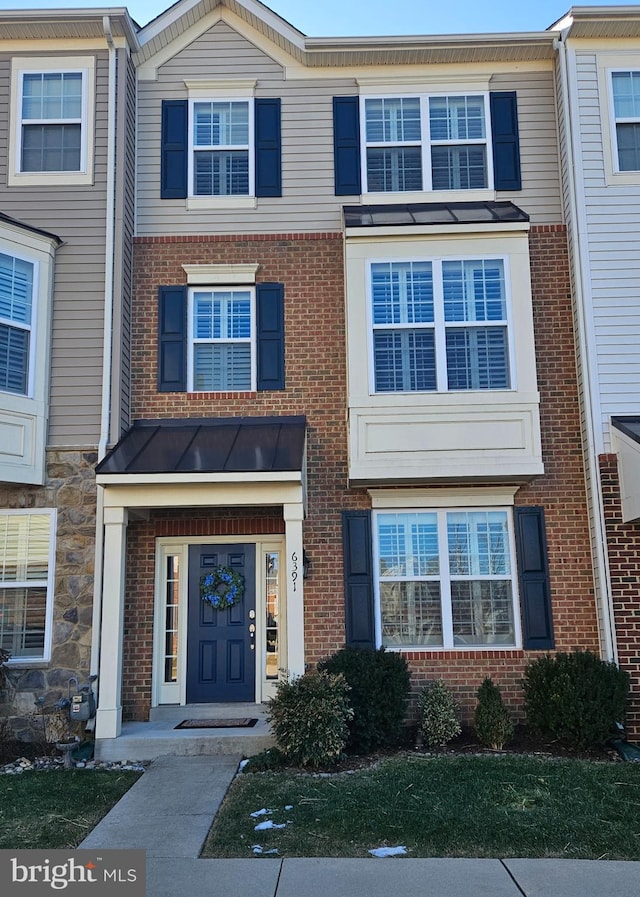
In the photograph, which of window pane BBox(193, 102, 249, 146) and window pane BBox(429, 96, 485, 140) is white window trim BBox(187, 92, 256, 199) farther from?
window pane BBox(429, 96, 485, 140)

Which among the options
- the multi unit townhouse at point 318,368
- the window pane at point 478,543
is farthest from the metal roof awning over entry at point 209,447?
the window pane at point 478,543

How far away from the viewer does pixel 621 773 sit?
734 centimetres

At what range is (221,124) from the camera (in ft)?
35.2

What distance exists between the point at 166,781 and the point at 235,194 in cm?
735

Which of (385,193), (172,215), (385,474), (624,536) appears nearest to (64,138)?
(172,215)

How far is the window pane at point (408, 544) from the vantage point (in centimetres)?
962

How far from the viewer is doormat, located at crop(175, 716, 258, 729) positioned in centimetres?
894

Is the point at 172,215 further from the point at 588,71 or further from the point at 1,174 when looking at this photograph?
the point at 588,71

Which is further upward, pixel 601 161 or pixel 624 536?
pixel 601 161

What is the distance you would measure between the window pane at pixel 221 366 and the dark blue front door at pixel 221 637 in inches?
83.2

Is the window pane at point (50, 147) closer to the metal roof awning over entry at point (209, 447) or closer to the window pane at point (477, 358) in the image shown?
the metal roof awning over entry at point (209, 447)

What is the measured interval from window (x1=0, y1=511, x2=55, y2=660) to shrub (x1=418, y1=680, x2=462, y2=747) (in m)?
4.47

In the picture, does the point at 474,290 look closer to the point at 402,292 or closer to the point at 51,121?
the point at 402,292

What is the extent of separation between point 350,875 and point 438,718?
3.74m
